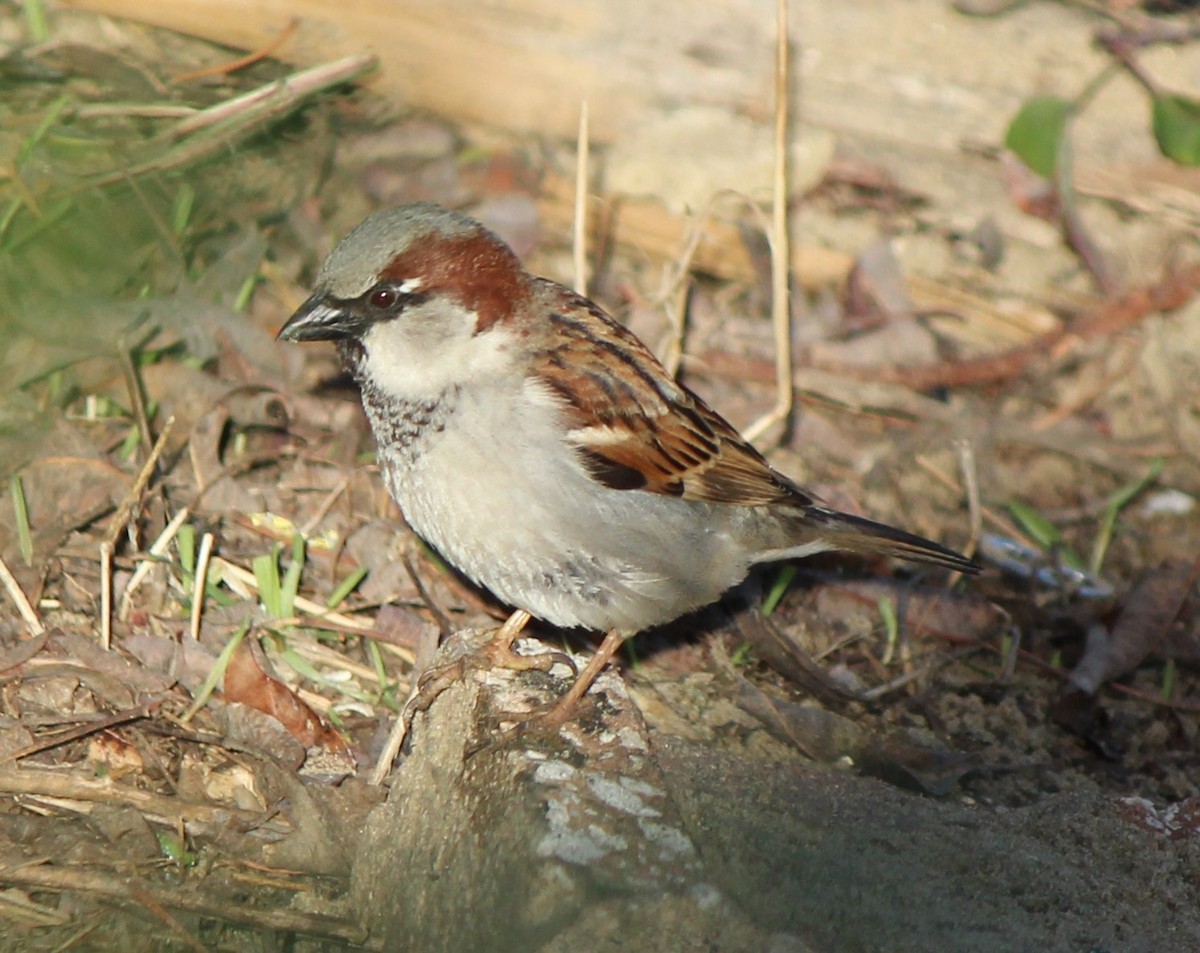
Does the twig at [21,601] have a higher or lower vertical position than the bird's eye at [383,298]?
lower

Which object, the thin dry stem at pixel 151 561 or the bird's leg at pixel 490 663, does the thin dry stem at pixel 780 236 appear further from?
the thin dry stem at pixel 151 561

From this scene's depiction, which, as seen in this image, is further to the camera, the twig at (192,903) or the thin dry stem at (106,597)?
the thin dry stem at (106,597)

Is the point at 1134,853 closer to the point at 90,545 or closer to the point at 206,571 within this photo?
the point at 206,571

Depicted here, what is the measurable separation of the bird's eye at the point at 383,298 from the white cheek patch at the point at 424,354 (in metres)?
0.04

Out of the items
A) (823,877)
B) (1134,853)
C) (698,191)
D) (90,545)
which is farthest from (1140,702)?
(90,545)

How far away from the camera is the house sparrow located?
3.60m

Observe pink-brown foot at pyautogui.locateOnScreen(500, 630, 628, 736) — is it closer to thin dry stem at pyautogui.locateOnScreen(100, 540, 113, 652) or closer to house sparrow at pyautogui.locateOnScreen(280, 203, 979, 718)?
house sparrow at pyautogui.locateOnScreen(280, 203, 979, 718)

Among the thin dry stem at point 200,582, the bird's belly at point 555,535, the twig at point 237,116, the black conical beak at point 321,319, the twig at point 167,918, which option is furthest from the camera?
the twig at point 237,116

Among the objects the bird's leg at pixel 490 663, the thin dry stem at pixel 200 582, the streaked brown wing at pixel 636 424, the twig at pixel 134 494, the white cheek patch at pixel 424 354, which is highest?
the white cheek patch at pixel 424 354

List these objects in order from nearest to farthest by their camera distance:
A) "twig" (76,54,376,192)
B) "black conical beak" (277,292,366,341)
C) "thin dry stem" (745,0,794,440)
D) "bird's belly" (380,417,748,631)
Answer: "bird's belly" (380,417,748,631), "black conical beak" (277,292,366,341), "thin dry stem" (745,0,794,440), "twig" (76,54,376,192)

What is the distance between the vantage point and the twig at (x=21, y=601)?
3.71m

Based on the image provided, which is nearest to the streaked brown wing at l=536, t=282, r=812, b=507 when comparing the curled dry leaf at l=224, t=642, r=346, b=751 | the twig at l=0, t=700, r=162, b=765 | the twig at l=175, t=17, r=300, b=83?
the curled dry leaf at l=224, t=642, r=346, b=751

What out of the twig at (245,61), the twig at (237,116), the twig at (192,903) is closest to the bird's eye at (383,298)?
the twig at (237,116)

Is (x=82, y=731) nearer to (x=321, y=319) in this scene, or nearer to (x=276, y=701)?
(x=276, y=701)
